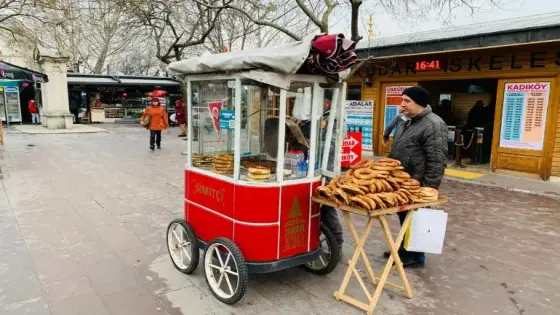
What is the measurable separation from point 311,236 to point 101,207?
404cm

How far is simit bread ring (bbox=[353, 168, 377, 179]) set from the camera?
3332 mm

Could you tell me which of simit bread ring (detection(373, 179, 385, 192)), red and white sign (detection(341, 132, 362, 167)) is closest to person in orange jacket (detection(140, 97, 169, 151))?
red and white sign (detection(341, 132, 362, 167))

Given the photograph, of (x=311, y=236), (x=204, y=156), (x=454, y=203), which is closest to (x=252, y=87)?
(x=204, y=156)

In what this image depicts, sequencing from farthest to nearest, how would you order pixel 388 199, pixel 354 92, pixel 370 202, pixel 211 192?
1. pixel 354 92
2. pixel 211 192
3. pixel 388 199
4. pixel 370 202

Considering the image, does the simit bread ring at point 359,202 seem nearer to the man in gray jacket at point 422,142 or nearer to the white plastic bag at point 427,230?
the white plastic bag at point 427,230

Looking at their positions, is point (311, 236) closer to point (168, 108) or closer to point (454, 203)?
point (454, 203)

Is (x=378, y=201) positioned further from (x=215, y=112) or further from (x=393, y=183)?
(x=215, y=112)

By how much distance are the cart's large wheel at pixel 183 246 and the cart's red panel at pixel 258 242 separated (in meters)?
0.74

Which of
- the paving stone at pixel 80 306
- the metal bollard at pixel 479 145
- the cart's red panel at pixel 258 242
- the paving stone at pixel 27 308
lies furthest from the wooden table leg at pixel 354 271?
the metal bollard at pixel 479 145

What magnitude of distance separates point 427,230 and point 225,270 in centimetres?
185

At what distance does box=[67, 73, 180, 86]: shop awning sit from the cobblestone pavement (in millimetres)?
15986

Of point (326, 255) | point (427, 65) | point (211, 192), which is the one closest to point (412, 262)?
point (326, 255)

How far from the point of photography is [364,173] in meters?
3.44

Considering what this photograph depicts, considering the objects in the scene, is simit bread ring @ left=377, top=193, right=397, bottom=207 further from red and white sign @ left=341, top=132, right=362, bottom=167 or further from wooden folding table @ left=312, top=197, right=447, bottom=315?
red and white sign @ left=341, top=132, right=362, bottom=167
